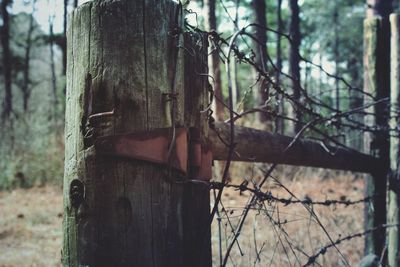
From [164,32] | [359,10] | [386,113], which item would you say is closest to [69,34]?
[164,32]

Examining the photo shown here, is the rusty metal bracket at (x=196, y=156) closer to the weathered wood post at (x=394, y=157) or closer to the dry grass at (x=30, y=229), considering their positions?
the weathered wood post at (x=394, y=157)

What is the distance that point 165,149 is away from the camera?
1.01 metres

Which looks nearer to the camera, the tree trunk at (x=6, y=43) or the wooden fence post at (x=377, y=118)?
the wooden fence post at (x=377, y=118)

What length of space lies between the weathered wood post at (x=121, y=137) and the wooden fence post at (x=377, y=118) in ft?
→ 7.08

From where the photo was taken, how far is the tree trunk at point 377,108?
9.27 ft

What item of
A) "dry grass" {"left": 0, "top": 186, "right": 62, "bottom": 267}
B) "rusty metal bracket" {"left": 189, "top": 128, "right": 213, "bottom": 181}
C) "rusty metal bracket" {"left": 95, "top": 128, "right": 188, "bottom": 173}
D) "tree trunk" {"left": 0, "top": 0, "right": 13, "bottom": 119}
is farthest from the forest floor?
"tree trunk" {"left": 0, "top": 0, "right": 13, "bottom": 119}

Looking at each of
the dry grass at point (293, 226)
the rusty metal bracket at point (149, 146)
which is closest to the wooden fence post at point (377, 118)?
the dry grass at point (293, 226)

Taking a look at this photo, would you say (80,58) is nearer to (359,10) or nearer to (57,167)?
(57,167)

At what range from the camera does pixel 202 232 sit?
1.14 m

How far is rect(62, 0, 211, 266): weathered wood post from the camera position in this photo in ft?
Answer: 3.09

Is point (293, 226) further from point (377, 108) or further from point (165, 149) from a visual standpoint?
point (165, 149)

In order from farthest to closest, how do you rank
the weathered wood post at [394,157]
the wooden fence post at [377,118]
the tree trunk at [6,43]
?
the tree trunk at [6,43], the wooden fence post at [377,118], the weathered wood post at [394,157]

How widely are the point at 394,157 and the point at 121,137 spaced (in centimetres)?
231

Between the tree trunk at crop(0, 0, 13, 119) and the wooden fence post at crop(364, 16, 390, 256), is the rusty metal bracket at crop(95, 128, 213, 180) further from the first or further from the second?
the tree trunk at crop(0, 0, 13, 119)
